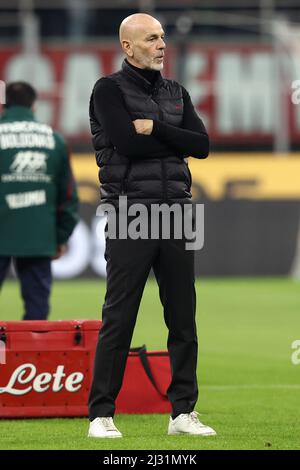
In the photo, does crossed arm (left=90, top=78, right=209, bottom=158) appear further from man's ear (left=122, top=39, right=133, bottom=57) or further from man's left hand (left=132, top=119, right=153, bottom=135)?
man's ear (left=122, top=39, right=133, bottom=57)

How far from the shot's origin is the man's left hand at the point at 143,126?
7363mm

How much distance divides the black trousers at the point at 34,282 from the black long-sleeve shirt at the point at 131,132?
3056 mm

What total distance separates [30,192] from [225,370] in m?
2.15

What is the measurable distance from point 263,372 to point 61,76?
18443 millimetres

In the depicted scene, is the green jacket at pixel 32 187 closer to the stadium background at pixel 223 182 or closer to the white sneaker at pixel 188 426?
the stadium background at pixel 223 182

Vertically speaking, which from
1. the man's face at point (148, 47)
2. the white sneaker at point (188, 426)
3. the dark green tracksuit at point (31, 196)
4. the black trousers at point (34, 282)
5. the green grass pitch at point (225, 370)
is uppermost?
the man's face at point (148, 47)

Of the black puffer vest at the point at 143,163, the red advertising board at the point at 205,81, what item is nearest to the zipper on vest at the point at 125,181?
the black puffer vest at the point at 143,163

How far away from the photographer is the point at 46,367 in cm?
851

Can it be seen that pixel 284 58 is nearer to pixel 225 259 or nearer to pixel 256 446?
pixel 225 259

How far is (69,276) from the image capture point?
2189 cm

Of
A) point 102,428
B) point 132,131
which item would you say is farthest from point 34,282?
point 132,131

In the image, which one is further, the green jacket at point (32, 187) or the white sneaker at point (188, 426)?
the green jacket at point (32, 187)

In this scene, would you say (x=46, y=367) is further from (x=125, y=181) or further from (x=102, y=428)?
(x=125, y=181)

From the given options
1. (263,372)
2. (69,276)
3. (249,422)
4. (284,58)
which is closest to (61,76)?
(284,58)
